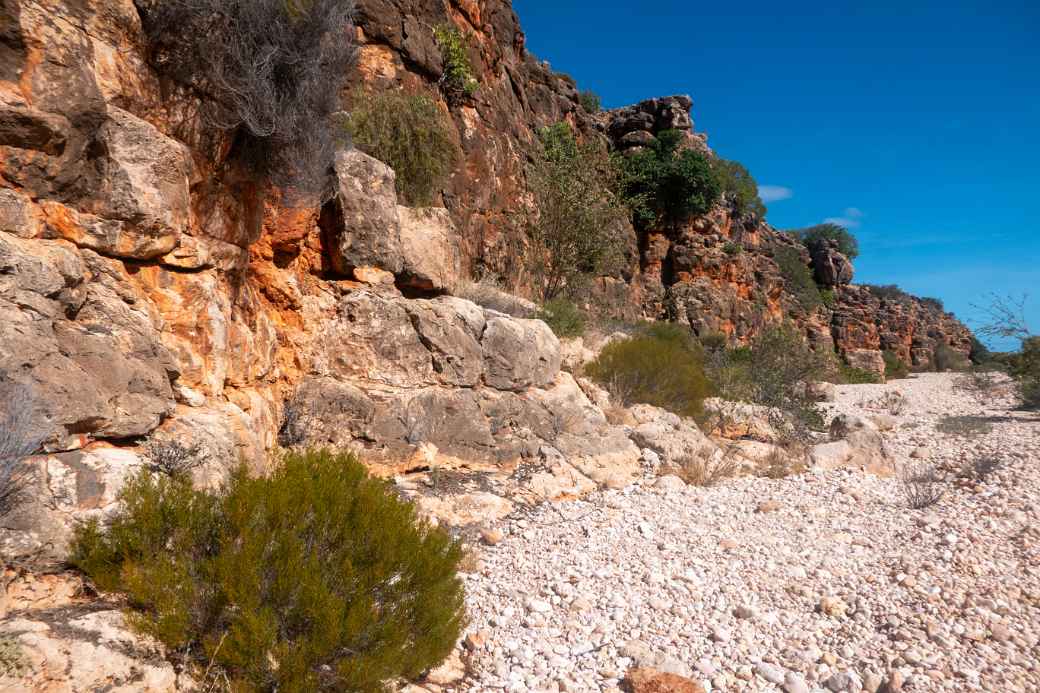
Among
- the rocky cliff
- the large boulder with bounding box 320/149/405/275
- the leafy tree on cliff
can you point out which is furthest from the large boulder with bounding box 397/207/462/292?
the leafy tree on cliff

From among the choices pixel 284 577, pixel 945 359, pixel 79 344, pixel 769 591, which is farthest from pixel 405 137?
pixel 945 359

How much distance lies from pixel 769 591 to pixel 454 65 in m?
11.3

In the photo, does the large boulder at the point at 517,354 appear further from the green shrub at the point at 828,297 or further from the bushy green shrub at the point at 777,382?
the green shrub at the point at 828,297

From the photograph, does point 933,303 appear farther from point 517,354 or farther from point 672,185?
point 517,354

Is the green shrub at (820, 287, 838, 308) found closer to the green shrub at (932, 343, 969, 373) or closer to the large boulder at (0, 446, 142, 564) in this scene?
the green shrub at (932, 343, 969, 373)

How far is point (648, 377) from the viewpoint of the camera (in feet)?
32.5

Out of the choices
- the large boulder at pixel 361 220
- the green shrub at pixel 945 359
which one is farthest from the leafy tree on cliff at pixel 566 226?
the green shrub at pixel 945 359

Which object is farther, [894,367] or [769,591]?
[894,367]

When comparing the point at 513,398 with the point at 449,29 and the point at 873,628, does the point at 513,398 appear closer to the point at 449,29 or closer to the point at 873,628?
the point at 873,628

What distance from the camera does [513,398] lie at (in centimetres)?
698

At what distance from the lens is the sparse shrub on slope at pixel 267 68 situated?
14.0ft

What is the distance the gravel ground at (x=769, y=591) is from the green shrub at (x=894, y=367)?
2675cm

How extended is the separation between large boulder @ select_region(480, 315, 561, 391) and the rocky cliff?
26mm

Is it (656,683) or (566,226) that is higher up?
(566,226)
